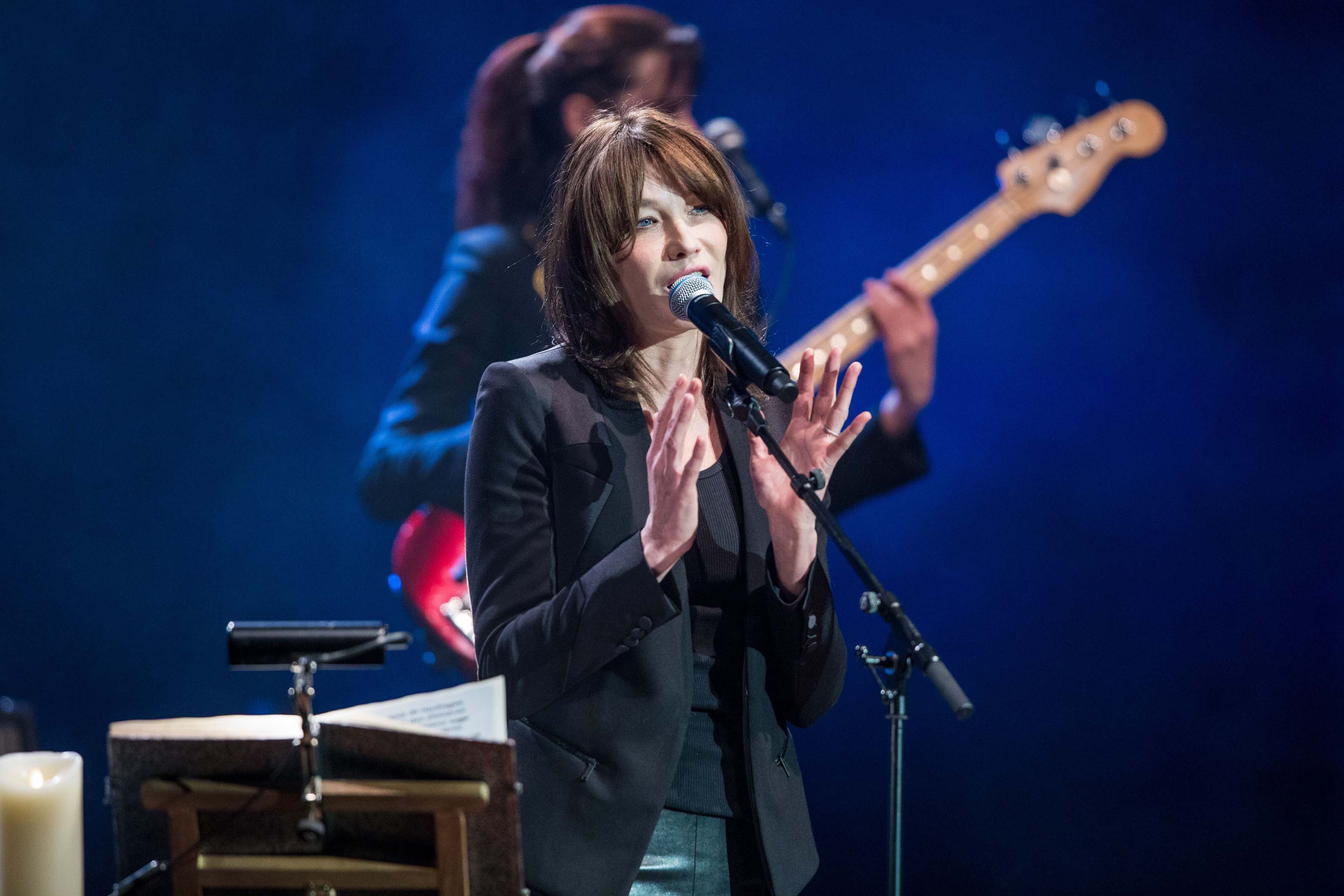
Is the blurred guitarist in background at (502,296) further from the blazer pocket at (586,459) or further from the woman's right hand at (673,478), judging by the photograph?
the woman's right hand at (673,478)

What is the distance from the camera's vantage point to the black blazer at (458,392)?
10.7ft

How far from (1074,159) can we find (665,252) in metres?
2.24

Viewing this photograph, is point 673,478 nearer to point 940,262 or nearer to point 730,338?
point 730,338

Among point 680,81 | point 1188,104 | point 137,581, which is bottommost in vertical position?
point 137,581

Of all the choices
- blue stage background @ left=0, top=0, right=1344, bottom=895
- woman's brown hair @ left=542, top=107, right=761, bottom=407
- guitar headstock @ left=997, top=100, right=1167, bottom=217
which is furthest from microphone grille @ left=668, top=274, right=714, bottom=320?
guitar headstock @ left=997, top=100, right=1167, bottom=217

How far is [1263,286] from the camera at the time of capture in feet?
11.3

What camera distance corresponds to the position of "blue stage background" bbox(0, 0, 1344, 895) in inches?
132

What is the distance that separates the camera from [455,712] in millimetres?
1035

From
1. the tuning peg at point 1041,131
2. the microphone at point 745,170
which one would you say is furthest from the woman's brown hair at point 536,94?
the tuning peg at point 1041,131

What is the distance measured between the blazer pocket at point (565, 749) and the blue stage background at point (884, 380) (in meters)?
1.99

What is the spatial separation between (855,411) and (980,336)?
1.52ft

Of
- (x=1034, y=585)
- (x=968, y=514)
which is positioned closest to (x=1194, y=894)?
(x=1034, y=585)

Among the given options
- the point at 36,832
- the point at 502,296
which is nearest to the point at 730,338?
the point at 36,832

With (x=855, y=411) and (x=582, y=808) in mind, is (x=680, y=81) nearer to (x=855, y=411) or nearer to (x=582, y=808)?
(x=855, y=411)
